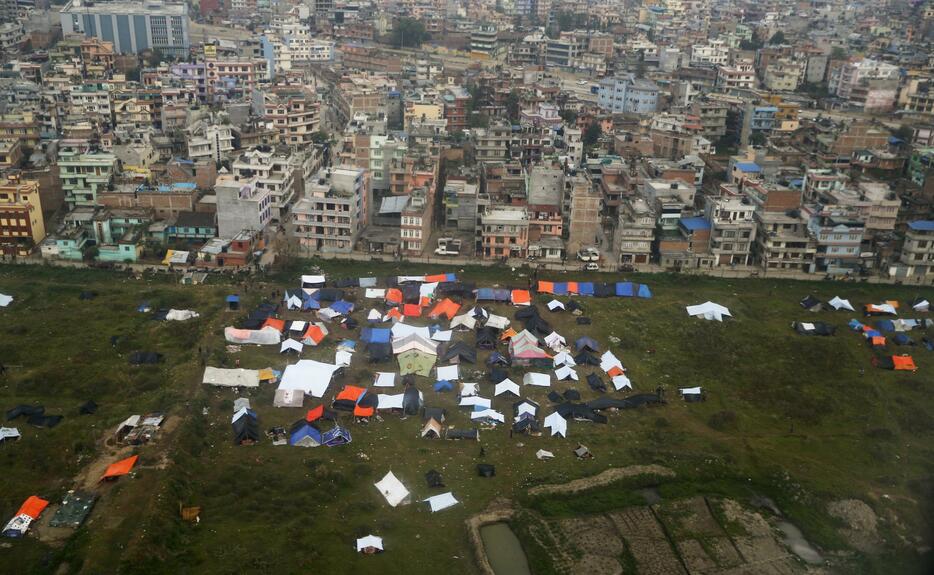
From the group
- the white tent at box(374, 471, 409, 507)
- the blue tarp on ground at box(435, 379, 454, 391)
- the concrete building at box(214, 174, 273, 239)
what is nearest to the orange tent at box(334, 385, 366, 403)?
the blue tarp on ground at box(435, 379, 454, 391)

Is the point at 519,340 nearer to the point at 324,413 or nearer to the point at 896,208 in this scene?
the point at 324,413

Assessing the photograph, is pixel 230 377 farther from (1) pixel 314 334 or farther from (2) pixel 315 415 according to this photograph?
(1) pixel 314 334

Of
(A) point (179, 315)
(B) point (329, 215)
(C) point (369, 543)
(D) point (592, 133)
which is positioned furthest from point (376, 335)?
(D) point (592, 133)

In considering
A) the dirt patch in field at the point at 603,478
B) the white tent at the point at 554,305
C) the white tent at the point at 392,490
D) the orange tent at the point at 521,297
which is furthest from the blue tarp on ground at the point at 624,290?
the white tent at the point at 392,490

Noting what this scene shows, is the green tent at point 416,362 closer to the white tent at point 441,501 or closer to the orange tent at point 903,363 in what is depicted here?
the white tent at point 441,501

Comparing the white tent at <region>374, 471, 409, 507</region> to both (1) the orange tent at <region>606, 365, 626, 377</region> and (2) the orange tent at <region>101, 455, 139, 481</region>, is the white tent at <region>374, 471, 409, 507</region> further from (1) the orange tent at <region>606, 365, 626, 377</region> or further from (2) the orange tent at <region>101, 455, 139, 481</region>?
(1) the orange tent at <region>606, 365, 626, 377</region>
